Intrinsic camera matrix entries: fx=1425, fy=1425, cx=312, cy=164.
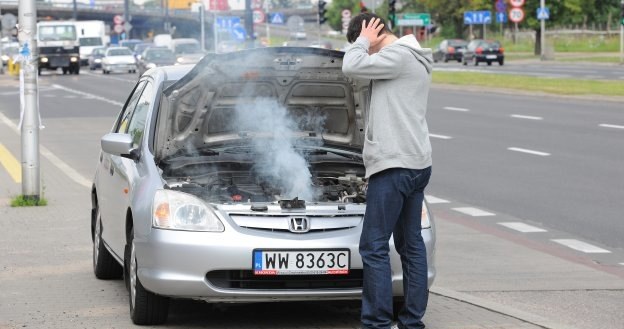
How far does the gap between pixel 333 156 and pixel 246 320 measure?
1.25 meters

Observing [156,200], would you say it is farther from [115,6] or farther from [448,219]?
[115,6]

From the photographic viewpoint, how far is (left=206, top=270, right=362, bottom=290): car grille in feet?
24.5

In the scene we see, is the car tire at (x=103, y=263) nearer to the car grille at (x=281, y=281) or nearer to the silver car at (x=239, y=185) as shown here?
the silver car at (x=239, y=185)

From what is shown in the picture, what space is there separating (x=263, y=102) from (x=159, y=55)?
51.5 metres

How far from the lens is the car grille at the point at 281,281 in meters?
7.46

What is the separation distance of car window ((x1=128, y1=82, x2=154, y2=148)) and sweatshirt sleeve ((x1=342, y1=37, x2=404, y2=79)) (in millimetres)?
1886

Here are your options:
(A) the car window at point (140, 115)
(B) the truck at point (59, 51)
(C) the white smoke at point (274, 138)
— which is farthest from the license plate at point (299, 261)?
(B) the truck at point (59, 51)

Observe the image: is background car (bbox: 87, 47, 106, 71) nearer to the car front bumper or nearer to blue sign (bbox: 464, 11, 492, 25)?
blue sign (bbox: 464, 11, 492, 25)

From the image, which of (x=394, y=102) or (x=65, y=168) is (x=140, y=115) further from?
(x=65, y=168)

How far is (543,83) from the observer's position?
144ft

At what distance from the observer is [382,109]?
7.05 metres

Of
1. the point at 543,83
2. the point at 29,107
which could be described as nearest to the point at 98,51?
the point at 543,83

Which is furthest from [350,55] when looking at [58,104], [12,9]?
[12,9]

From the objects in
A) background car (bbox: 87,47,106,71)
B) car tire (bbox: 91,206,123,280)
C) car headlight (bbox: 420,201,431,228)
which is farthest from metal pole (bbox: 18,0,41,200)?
background car (bbox: 87,47,106,71)
